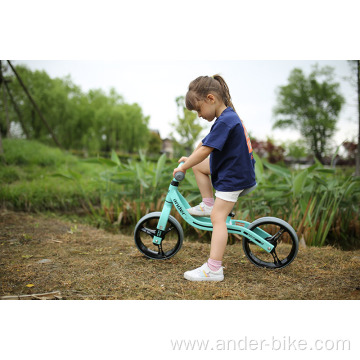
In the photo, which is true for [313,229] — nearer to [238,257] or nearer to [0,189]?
[238,257]

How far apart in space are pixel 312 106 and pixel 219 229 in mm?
8531

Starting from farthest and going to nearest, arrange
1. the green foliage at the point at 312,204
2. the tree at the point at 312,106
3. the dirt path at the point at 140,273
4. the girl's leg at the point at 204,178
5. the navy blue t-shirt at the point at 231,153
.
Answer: the tree at the point at 312,106, the green foliage at the point at 312,204, the girl's leg at the point at 204,178, the navy blue t-shirt at the point at 231,153, the dirt path at the point at 140,273

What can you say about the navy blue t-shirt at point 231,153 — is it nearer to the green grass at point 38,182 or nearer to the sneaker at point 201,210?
the sneaker at point 201,210

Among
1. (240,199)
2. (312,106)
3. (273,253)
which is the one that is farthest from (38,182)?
(312,106)

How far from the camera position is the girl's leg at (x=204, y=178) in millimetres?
1779

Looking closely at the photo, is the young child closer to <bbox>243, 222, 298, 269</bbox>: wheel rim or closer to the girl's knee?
the girl's knee

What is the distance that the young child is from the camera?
155cm

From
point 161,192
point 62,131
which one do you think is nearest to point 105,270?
point 161,192

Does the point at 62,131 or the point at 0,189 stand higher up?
the point at 62,131

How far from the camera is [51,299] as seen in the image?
1347 mm

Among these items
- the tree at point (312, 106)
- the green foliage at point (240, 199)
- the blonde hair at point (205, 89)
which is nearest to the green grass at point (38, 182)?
the green foliage at point (240, 199)

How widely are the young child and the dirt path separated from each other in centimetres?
13

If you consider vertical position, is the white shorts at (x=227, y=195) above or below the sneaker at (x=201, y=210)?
above

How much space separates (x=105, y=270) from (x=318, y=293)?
1.08m
